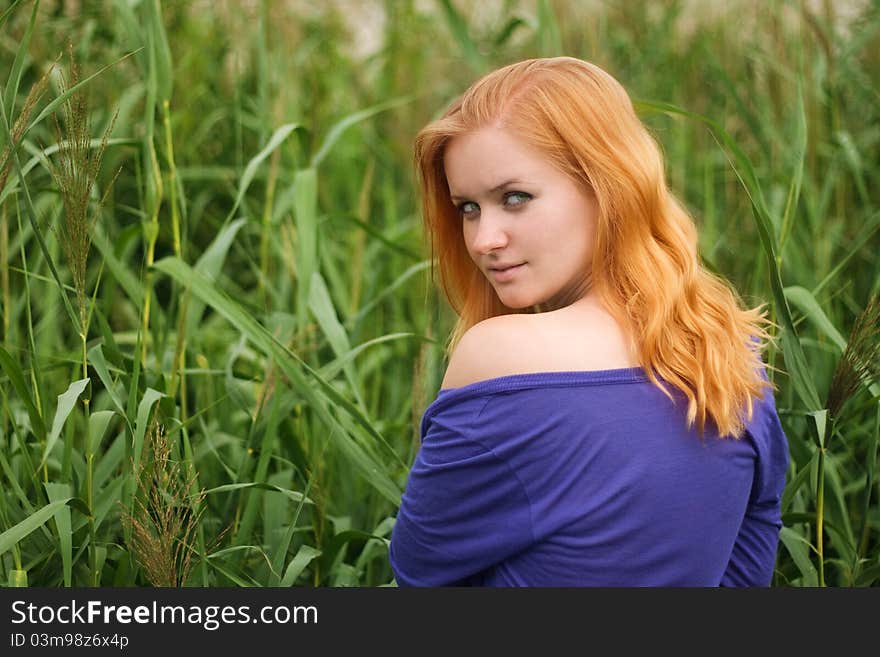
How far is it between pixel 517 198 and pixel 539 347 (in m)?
0.23

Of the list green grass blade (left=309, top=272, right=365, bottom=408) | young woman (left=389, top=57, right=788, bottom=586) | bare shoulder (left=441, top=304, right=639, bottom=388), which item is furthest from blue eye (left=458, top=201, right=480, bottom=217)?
green grass blade (left=309, top=272, right=365, bottom=408)

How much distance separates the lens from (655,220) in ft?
4.54

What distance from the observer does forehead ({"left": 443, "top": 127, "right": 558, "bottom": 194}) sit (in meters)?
1.31

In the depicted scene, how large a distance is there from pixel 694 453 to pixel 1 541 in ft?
2.90

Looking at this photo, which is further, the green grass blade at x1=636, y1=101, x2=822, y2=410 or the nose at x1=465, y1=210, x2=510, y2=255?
the green grass blade at x1=636, y1=101, x2=822, y2=410

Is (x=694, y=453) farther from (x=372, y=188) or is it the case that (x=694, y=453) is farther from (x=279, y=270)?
(x=372, y=188)

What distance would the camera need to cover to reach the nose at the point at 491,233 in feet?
4.37

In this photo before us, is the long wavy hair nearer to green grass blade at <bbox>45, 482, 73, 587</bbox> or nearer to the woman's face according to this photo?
the woman's face

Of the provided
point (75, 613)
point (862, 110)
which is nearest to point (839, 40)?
point (862, 110)

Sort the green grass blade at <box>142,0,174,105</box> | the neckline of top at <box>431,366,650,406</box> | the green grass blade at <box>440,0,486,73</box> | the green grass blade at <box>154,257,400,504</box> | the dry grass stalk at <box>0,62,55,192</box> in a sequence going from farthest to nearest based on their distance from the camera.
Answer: the green grass blade at <box>440,0,486,73</box>, the green grass blade at <box>142,0,174,105</box>, the green grass blade at <box>154,257,400,504</box>, the dry grass stalk at <box>0,62,55,192</box>, the neckline of top at <box>431,366,650,406</box>

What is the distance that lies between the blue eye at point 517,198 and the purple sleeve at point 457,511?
29 centimetres

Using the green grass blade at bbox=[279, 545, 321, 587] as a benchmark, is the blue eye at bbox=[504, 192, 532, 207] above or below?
above

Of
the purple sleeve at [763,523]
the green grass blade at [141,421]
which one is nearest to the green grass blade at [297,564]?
the green grass blade at [141,421]

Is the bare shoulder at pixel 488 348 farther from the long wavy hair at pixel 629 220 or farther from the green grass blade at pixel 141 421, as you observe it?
the green grass blade at pixel 141 421
